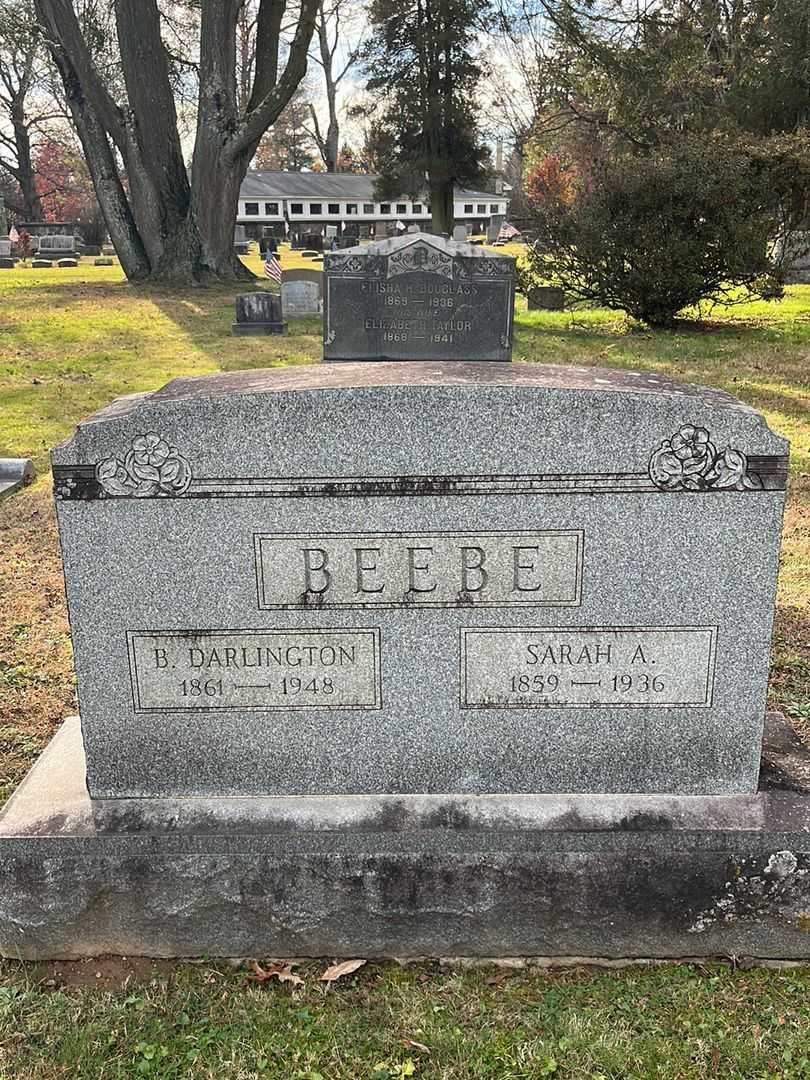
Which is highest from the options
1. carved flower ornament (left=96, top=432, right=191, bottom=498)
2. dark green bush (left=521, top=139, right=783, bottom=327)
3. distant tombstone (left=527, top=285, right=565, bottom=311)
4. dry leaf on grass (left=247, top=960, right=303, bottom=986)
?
dark green bush (left=521, top=139, right=783, bottom=327)

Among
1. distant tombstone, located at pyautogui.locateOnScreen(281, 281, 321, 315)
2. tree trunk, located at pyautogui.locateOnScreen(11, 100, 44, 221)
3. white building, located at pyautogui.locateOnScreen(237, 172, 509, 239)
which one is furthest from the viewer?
white building, located at pyautogui.locateOnScreen(237, 172, 509, 239)

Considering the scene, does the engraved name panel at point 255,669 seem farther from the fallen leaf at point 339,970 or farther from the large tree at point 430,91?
the large tree at point 430,91

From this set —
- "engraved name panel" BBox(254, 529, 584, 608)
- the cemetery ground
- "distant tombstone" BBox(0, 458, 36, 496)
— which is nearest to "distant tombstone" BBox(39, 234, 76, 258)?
"distant tombstone" BBox(0, 458, 36, 496)

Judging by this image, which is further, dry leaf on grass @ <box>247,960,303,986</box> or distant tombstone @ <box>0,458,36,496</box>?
distant tombstone @ <box>0,458,36,496</box>

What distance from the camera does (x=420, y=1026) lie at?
247 cm

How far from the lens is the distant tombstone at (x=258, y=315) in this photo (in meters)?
15.6

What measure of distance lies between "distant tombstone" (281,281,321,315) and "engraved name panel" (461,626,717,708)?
52.2ft

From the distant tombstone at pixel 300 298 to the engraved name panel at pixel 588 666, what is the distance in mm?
15910

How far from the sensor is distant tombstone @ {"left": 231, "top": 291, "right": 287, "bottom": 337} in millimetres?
15602

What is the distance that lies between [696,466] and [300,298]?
16225 millimetres

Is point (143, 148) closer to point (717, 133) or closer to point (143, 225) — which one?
point (143, 225)

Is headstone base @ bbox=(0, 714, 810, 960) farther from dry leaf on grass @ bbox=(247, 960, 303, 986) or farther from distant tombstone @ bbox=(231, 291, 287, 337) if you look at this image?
distant tombstone @ bbox=(231, 291, 287, 337)

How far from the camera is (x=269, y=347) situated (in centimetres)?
1434

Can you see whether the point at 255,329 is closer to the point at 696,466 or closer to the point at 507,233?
the point at 696,466
